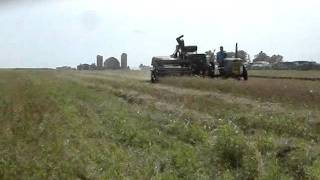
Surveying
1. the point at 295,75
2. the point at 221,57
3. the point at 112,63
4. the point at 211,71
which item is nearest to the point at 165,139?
the point at 221,57

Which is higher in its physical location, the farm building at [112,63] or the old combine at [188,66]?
the old combine at [188,66]

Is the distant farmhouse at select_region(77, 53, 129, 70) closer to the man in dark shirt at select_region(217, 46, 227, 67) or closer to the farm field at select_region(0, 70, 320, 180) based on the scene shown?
the man in dark shirt at select_region(217, 46, 227, 67)

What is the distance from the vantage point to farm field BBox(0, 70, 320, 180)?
11781 mm

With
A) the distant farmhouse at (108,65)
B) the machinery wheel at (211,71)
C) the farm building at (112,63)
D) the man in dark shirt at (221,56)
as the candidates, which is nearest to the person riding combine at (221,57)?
the man in dark shirt at (221,56)

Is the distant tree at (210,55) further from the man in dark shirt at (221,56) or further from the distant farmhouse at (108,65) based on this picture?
the distant farmhouse at (108,65)

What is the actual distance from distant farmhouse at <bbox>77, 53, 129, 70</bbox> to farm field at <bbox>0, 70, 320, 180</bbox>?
13947 centimetres

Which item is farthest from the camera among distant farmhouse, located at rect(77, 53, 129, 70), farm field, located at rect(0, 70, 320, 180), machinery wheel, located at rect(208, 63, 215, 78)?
distant farmhouse, located at rect(77, 53, 129, 70)

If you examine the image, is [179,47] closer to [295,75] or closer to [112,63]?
[295,75]

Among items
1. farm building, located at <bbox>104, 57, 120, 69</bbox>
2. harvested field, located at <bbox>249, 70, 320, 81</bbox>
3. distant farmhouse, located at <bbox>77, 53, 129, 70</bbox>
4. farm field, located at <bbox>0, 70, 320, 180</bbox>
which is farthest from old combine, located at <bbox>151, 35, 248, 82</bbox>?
farm building, located at <bbox>104, 57, 120, 69</bbox>

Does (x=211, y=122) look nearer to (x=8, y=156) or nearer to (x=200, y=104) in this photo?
(x=200, y=104)

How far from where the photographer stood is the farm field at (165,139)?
11781mm

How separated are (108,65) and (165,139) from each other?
155 metres

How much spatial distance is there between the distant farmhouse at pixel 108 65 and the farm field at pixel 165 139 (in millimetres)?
139474

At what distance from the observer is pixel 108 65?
170m
